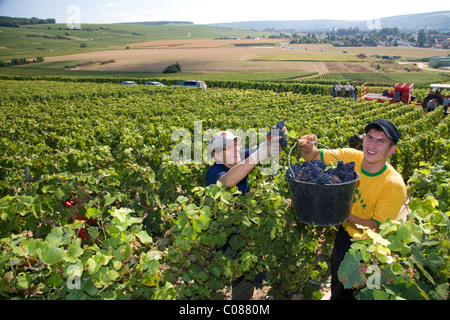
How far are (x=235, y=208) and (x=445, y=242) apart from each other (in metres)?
1.53

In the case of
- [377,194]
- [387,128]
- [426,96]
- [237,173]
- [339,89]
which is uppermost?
[339,89]

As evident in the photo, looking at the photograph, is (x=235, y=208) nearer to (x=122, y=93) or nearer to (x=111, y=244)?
(x=111, y=244)

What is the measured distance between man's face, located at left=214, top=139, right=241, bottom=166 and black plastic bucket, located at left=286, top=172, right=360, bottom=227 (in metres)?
0.66

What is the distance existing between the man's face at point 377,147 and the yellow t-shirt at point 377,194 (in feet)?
0.36

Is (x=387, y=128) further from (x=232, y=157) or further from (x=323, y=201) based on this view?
(x=232, y=157)

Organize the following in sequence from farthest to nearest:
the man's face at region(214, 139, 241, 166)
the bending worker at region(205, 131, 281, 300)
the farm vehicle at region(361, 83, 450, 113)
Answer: the farm vehicle at region(361, 83, 450, 113) → the man's face at region(214, 139, 241, 166) → the bending worker at region(205, 131, 281, 300)

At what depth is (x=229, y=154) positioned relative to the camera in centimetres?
271

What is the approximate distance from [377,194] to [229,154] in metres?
1.23

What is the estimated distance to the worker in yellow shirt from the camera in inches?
94.8

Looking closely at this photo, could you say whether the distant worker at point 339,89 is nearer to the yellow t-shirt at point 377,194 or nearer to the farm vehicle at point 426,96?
the farm vehicle at point 426,96

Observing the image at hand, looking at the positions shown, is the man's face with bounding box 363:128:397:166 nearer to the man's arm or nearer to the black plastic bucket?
the black plastic bucket

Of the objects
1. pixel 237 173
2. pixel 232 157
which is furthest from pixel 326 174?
pixel 232 157

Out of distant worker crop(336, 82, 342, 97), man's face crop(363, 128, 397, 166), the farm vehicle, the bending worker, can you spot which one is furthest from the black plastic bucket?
distant worker crop(336, 82, 342, 97)
